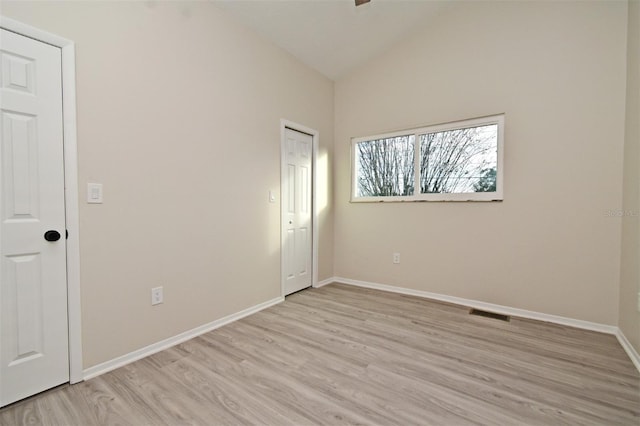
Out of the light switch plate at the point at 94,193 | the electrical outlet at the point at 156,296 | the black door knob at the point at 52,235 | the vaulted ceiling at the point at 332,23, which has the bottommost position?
the electrical outlet at the point at 156,296

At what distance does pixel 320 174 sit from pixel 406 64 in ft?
5.51

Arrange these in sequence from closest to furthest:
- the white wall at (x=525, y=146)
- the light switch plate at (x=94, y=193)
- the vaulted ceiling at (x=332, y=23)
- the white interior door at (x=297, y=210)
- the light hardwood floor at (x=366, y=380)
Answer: the light hardwood floor at (x=366, y=380) → the light switch plate at (x=94, y=193) → the white wall at (x=525, y=146) → the vaulted ceiling at (x=332, y=23) → the white interior door at (x=297, y=210)

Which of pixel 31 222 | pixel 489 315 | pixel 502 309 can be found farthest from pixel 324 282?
pixel 31 222

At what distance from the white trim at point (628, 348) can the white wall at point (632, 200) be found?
37mm

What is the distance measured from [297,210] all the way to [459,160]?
1.92 m

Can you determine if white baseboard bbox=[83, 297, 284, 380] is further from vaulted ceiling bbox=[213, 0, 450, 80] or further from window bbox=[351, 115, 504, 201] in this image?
A: vaulted ceiling bbox=[213, 0, 450, 80]

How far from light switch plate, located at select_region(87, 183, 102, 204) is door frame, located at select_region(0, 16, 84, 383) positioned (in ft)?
0.22

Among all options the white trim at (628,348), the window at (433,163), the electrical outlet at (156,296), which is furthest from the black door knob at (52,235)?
the white trim at (628,348)

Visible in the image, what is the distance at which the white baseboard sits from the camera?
1.85 metres

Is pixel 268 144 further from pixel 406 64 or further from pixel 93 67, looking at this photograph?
pixel 406 64

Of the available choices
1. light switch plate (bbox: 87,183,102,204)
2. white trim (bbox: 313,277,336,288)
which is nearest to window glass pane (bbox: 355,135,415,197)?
white trim (bbox: 313,277,336,288)

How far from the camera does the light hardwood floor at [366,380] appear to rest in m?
1.48

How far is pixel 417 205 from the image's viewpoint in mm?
3451

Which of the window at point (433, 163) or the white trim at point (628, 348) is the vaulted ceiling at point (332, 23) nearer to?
the window at point (433, 163)
